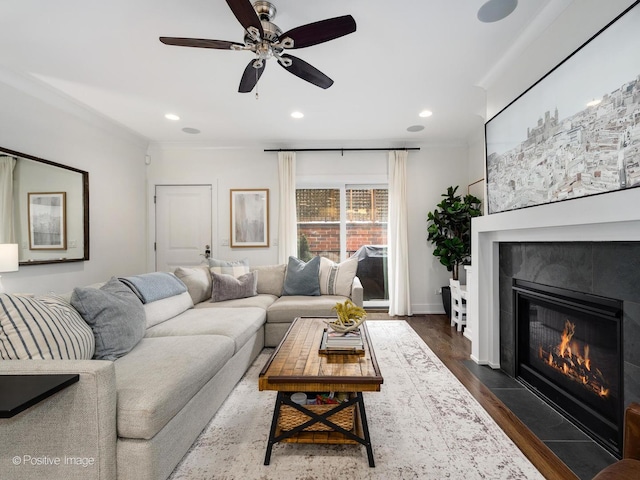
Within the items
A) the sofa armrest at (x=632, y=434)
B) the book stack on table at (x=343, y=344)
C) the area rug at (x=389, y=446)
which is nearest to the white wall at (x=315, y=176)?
the area rug at (x=389, y=446)

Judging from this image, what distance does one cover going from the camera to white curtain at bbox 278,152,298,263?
4832 millimetres

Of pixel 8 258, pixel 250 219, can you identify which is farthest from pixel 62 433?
pixel 250 219

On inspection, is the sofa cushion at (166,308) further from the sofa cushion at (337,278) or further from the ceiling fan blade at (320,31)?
the ceiling fan blade at (320,31)

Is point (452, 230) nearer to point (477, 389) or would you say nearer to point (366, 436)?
point (477, 389)

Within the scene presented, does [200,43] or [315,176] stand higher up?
[200,43]

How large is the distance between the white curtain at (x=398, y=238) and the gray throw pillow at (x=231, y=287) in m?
2.13

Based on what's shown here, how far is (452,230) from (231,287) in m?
3.15

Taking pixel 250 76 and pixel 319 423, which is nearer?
pixel 319 423

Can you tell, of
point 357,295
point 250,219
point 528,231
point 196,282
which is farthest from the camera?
point 250,219

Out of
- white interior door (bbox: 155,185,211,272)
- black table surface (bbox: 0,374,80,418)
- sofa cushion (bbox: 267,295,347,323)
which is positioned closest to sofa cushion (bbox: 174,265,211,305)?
sofa cushion (bbox: 267,295,347,323)

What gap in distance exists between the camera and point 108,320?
1833 millimetres

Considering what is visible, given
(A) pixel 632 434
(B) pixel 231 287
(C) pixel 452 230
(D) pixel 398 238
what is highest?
(C) pixel 452 230

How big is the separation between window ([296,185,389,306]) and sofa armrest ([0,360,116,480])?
3.87 meters

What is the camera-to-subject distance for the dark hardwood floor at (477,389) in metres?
1.60
